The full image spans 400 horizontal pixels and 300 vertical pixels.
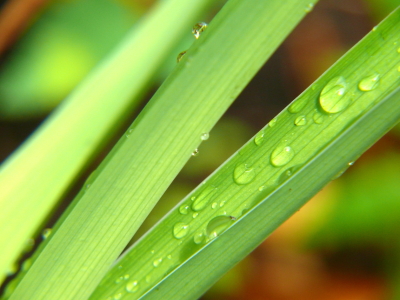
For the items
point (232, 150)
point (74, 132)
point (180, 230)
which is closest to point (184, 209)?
point (180, 230)

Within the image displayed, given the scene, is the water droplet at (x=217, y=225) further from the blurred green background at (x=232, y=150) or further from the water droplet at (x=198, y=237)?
the blurred green background at (x=232, y=150)

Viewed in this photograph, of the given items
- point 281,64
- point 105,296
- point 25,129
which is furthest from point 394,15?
point 25,129

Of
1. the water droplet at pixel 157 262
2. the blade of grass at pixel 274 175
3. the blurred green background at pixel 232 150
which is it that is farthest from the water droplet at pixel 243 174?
the blurred green background at pixel 232 150

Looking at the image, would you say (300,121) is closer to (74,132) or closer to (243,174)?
(243,174)

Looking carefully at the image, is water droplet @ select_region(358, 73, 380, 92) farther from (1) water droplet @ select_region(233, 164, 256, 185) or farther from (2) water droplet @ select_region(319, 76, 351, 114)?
(1) water droplet @ select_region(233, 164, 256, 185)

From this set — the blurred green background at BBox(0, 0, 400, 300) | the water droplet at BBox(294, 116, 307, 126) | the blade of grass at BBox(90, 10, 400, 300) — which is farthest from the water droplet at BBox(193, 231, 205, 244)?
the blurred green background at BBox(0, 0, 400, 300)

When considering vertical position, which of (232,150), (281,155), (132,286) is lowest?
(132,286)

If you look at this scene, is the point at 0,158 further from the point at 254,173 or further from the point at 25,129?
the point at 254,173

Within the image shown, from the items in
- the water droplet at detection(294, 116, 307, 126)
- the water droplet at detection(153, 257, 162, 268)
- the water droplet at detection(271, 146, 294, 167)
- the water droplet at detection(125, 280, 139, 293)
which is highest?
the water droplet at detection(294, 116, 307, 126)
